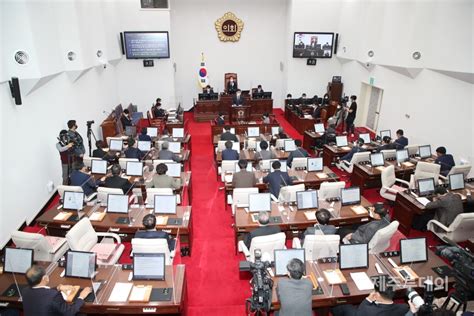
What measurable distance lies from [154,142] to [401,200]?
297 inches

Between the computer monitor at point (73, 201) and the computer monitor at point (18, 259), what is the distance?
184 centimetres

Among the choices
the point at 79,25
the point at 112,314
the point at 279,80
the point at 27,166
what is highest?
the point at 79,25

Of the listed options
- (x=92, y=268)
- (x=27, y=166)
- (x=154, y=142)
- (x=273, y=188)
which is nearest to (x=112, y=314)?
(x=92, y=268)

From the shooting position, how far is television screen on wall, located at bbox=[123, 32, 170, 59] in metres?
14.8

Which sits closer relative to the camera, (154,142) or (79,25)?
(79,25)

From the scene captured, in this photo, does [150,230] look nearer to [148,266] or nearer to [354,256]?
[148,266]

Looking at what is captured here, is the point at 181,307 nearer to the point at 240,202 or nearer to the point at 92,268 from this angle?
the point at 92,268

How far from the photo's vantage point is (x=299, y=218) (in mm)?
6168

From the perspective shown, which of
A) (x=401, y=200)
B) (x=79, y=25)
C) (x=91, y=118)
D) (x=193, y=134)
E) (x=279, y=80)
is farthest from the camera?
(x=279, y=80)

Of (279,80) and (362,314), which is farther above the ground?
(279,80)

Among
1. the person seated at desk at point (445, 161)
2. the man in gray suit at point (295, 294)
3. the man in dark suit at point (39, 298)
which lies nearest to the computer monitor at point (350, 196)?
the man in gray suit at point (295, 294)

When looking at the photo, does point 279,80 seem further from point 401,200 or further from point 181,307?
point 181,307

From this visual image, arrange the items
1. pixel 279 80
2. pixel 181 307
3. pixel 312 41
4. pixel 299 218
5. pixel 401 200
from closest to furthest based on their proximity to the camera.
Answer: pixel 181 307 < pixel 299 218 < pixel 401 200 < pixel 312 41 < pixel 279 80

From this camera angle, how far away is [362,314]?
12.3 feet
